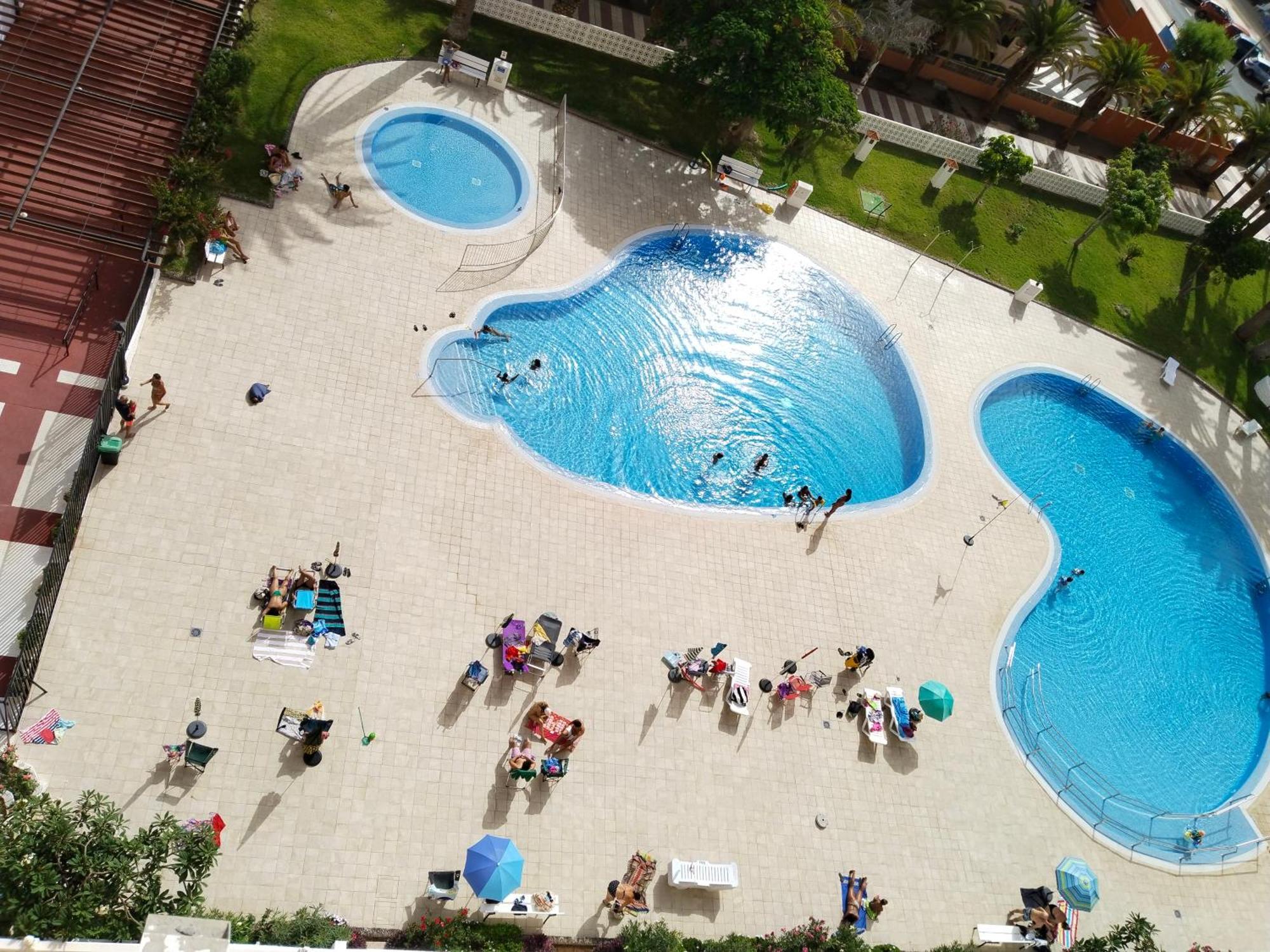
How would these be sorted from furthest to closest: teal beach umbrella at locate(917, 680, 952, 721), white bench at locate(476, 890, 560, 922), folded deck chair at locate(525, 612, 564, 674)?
teal beach umbrella at locate(917, 680, 952, 721)
folded deck chair at locate(525, 612, 564, 674)
white bench at locate(476, 890, 560, 922)

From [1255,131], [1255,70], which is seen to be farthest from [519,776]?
[1255,70]

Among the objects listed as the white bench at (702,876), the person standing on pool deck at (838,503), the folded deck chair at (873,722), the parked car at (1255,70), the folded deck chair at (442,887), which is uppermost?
the parked car at (1255,70)

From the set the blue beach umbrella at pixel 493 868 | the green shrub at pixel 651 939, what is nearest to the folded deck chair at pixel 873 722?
the green shrub at pixel 651 939

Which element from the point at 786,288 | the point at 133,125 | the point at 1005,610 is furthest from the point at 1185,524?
the point at 133,125

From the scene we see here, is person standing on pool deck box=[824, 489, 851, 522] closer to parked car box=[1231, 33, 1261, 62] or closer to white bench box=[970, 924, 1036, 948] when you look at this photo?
white bench box=[970, 924, 1036, 948]

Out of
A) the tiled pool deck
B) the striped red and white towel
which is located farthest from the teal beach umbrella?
the striped red and white towel

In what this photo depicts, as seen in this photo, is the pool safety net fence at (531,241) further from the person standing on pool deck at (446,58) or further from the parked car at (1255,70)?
the parked car at (1255,70)

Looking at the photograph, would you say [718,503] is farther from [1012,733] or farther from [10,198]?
[10,198]
